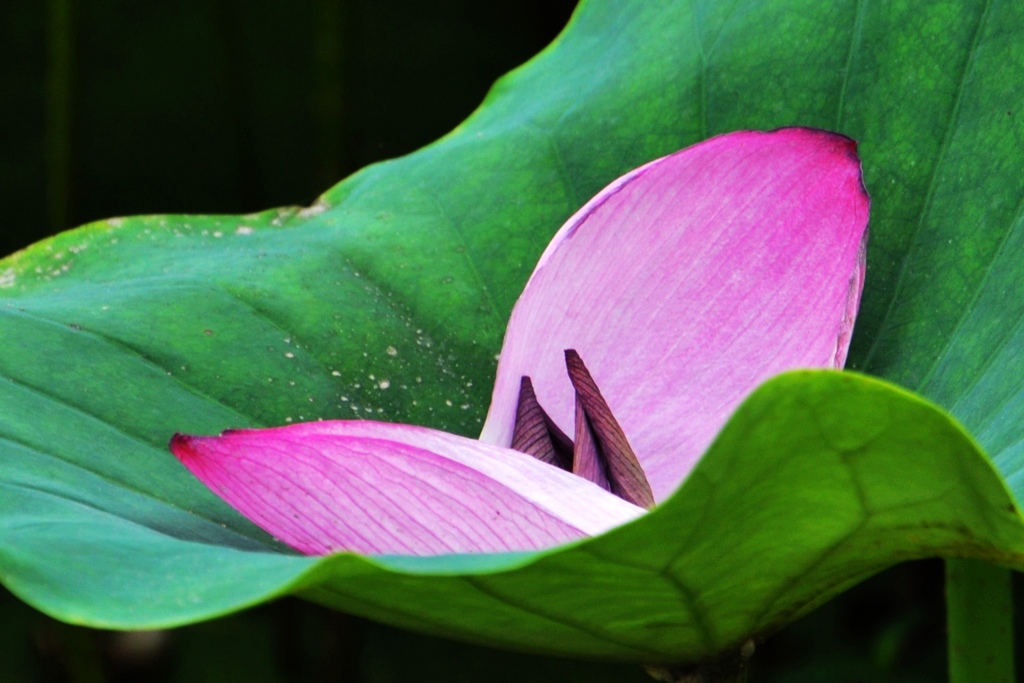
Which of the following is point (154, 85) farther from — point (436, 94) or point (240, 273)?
point (240, 273)

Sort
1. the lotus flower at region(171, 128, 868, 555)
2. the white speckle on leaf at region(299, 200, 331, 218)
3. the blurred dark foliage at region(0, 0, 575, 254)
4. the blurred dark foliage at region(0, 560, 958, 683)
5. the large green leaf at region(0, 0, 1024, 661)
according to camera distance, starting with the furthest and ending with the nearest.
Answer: the blurred dark foliage at region(0, 0, 575, 254)
the blurred dark foliage at region(0, 560, 958, 683)
the white speckle on leaf at region(299, 200, 331, 218)
the lotus flower at region(171, 128, 868, 555)
the large green leaf at region(0, 0, 1024, 661)

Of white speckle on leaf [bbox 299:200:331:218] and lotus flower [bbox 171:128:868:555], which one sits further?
white speckle on leaf [bbox 299:200:331:218]

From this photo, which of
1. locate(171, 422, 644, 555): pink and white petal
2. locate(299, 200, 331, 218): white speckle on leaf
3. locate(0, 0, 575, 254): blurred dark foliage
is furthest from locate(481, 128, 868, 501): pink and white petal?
locate(0, 0, 575, 254): blurred dark foliage

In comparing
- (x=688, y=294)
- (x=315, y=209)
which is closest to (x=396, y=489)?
(x=688, y=294)

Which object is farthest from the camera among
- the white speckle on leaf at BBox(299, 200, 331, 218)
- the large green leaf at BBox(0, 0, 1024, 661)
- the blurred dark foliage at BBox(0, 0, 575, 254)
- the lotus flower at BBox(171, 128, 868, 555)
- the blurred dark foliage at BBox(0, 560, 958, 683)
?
the blurred dark foliage at BBox(0, 0, 575, 254)

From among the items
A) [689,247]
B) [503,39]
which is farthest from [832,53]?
[503,39]

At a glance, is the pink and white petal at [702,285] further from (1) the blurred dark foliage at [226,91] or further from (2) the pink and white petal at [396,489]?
(1) the blurred dark foliage at [226,91]

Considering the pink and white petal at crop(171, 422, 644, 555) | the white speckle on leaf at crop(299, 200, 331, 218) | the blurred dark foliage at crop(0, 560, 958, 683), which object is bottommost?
the blurred dark foliage at crop(0, 560, 958, 683)

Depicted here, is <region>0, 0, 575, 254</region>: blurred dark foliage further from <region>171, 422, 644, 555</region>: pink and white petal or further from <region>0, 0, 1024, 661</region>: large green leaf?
<region>171, 422, 644, 555</region>: pink and white petal
